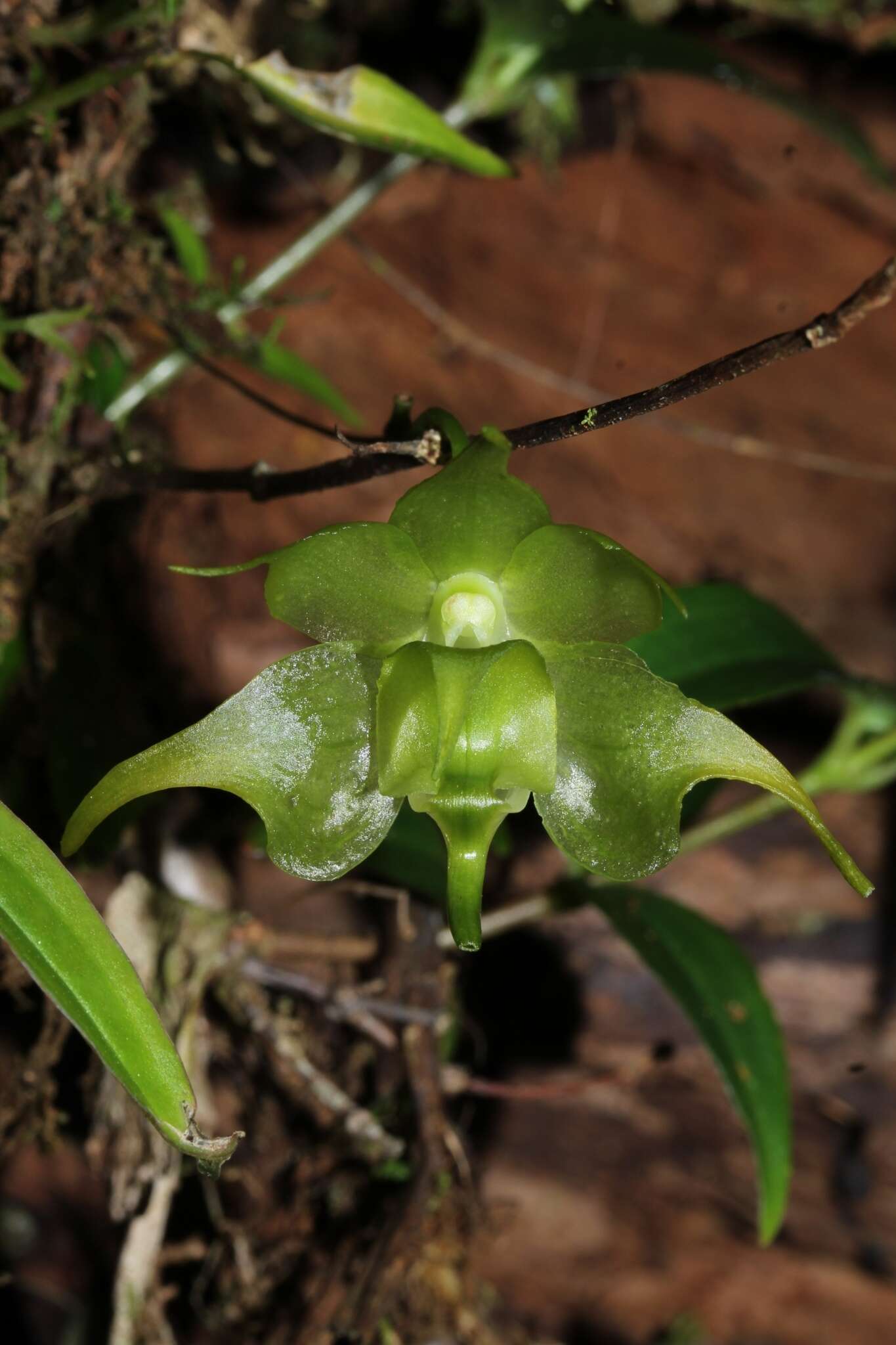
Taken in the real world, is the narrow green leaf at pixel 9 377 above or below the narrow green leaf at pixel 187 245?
above

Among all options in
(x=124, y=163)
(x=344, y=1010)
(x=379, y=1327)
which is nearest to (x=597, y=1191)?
(x=379, y=1327)

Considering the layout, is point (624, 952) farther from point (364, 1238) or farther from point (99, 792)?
point (99, 792)

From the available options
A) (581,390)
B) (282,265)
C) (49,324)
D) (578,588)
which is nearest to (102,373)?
(49,324)

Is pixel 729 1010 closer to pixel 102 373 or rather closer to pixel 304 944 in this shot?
pixel 304 944

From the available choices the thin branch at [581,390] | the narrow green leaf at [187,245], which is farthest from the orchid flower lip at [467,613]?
the thin branch at [581,390]

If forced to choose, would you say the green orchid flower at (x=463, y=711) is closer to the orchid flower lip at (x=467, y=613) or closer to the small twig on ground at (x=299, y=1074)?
the orchid flower lip at (x=467, y=613)

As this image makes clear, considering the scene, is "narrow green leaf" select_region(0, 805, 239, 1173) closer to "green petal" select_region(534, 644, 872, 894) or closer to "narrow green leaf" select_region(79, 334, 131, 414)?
"green petal" select_region(534, 644, 872, 894)

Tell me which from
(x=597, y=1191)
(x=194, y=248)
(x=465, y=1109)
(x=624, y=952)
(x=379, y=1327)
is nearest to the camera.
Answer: (x=379, y=1327)
